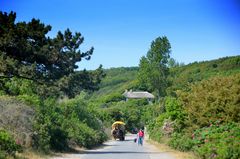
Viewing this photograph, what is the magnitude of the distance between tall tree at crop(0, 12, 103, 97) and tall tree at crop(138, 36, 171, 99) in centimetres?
3808

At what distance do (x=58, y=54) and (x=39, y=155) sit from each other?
8.36m

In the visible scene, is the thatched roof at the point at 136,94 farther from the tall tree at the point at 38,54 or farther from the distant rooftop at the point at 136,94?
the tall tree at the point at 38,54

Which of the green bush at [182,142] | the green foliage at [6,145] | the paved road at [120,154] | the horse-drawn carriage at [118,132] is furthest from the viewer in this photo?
the horse-drawn carriage at [118,132]

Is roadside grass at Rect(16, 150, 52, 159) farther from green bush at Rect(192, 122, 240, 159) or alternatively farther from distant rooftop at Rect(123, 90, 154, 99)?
distant rooftop at Rect(123, 90, 154, 99)

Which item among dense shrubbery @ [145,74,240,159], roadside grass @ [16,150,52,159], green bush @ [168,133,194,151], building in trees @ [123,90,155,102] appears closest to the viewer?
dense shrubbery @ [145,74,240,159]

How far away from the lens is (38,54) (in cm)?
3011

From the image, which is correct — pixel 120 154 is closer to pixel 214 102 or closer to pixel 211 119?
pixel 211 119

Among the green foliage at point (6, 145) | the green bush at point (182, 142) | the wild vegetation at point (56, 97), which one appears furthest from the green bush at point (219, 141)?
the green foliage at point (6, 145)

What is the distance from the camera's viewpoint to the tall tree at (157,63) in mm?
70250

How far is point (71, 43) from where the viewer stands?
3222 centimetres

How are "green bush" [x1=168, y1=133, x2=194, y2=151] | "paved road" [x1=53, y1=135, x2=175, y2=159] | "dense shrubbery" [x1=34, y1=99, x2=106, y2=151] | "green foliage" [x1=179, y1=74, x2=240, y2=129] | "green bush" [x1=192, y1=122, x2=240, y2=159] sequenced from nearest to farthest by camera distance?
"green bush" [x1=192, y1=122, x2=240, y2=159]
"green foliage" [x1=179, y1=74, x2=240, y2=129]
"paved road" [x1=53, y1=135, x2=175, y2=159]
"dense shrubbery" [x1=34, y1=99, x2=106, y2=151]
"green bush" [x1=168, y1=133, x2=194, y2=151]

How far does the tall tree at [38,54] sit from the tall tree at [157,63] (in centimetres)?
3808

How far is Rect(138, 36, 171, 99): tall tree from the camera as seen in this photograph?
7025 cm

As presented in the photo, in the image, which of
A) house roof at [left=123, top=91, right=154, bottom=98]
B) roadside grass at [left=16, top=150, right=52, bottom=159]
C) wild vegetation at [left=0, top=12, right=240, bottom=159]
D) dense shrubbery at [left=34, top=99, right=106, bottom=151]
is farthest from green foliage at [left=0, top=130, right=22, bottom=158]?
house roof at [left=123, top=91, right=154, bottom=98]
